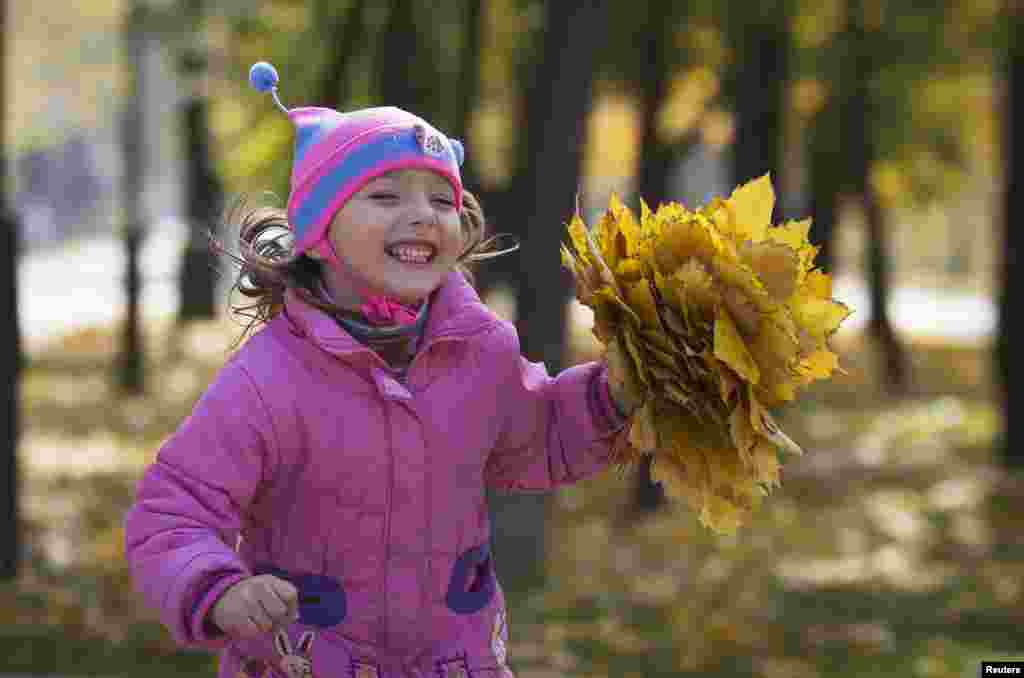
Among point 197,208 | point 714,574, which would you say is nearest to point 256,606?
point 714,574

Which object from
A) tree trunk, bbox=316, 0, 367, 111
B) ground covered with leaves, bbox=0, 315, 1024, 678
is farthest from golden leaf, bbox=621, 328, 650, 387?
tree trunk, bbox=316, 0, 367, 111

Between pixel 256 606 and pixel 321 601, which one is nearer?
pixel 256 606

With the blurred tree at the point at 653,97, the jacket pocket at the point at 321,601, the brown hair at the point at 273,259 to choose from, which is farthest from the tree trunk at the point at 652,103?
the jacket pocket at the point at 321,601

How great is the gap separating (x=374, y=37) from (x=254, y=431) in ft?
36.7

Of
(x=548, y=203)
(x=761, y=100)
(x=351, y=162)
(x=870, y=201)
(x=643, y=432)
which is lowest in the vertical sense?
(x=643, y=432)

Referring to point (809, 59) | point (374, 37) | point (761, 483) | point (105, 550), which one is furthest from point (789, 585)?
point (809, 59)

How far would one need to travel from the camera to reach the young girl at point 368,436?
2.70 m

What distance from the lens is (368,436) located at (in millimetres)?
2766

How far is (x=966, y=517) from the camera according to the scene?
10250 millimetres

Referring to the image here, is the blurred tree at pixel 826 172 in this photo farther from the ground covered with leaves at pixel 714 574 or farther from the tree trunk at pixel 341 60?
the tree trunk at pixel 341 60

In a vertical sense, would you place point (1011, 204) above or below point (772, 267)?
above

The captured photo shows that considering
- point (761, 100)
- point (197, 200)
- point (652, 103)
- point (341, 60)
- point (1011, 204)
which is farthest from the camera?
point (197, 200)

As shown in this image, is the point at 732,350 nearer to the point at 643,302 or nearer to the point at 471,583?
the point at 643,302

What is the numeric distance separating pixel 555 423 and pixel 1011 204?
30.4 ft
